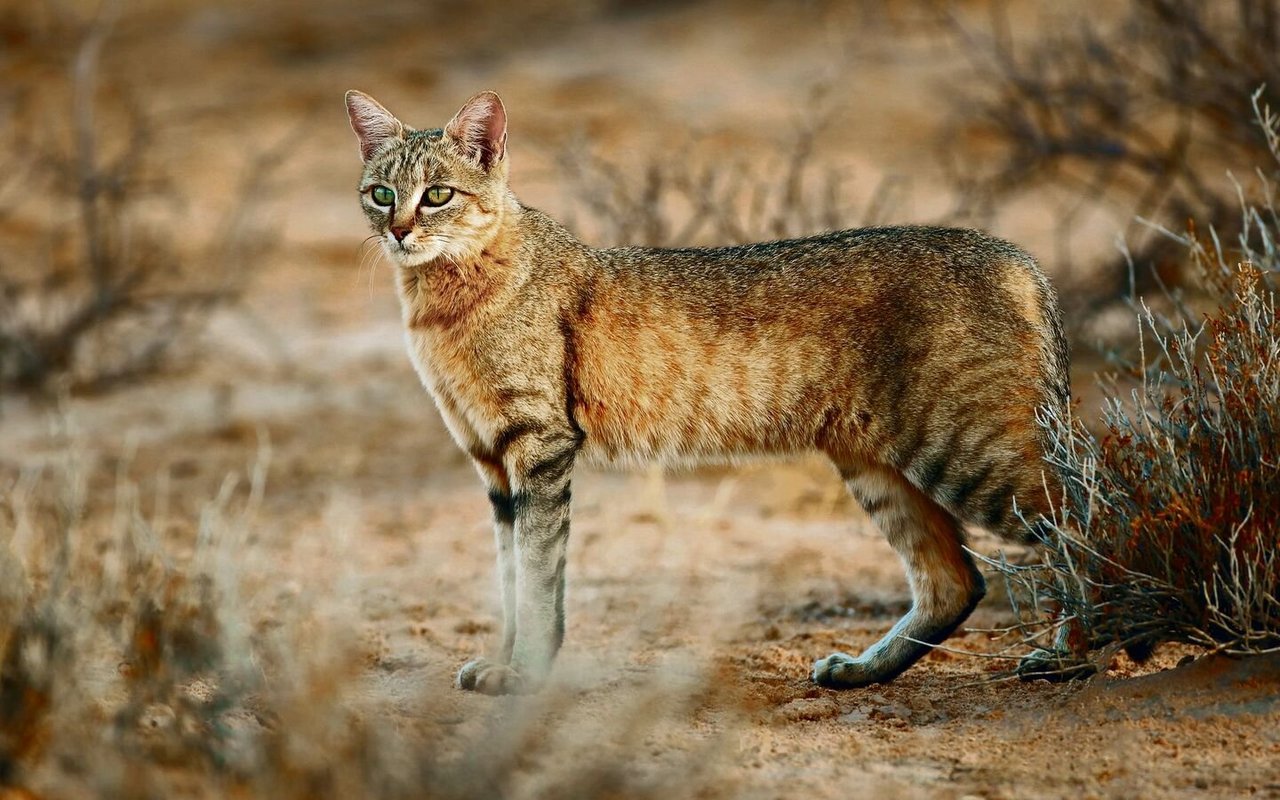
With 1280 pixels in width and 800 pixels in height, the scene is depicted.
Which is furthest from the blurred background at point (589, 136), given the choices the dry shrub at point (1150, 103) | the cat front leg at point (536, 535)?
the cat front leg at point (536, 535)

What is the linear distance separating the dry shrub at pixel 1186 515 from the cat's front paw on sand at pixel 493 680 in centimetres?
147

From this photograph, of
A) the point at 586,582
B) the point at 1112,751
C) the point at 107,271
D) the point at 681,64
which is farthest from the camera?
the point at 681,64

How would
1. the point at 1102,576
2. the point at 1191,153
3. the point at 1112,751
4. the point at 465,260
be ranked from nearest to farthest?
the point at 1112,751 → the point at 1102,576 → the point at 465,260 → the point at 1191,153

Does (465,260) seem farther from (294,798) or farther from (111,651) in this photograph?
(294,798)

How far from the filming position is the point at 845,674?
453 cm

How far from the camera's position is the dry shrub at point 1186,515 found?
12.4 ft

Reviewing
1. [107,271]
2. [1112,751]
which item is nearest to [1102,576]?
[1112,751]

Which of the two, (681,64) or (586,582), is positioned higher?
(681,64)

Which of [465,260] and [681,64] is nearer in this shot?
[465,260]

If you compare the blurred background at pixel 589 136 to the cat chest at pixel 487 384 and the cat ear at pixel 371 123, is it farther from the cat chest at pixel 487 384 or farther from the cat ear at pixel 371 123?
the cat chest at pixel 487 384

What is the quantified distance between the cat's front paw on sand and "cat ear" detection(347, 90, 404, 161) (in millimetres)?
1803

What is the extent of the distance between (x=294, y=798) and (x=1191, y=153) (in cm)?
1179

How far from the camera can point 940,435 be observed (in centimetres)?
436

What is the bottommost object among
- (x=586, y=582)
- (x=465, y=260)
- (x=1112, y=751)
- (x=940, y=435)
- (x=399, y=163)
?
(x=586, y=582)
